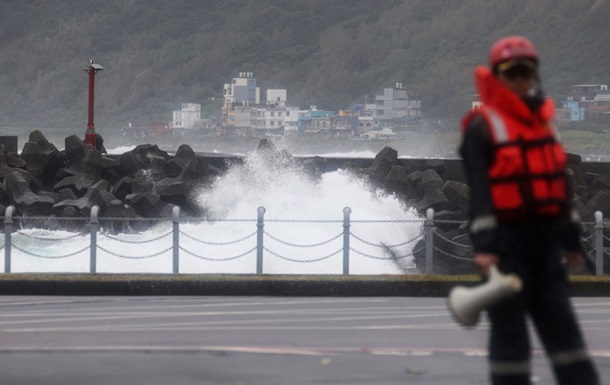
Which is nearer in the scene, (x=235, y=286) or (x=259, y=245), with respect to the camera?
(x=235, y=286)

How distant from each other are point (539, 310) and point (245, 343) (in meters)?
5.48

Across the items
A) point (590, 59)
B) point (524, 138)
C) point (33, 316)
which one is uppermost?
point (590, 59)

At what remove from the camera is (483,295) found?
7328 mm

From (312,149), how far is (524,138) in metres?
157

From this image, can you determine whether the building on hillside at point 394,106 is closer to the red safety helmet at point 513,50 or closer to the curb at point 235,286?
the curb at point 235,286

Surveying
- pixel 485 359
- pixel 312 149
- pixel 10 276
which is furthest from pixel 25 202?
pixel 312 149

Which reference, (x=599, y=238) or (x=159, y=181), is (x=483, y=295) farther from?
(x=159, y=181)

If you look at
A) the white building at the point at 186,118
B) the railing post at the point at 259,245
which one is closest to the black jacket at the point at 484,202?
Result: the railing post at the point at 259,245

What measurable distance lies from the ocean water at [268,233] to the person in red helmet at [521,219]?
23350mm

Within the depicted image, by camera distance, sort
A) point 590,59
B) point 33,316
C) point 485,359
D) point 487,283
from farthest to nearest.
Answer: point 590,59 → point 33,316 → point 485,359 → point 487,283

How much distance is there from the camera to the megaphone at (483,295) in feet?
23.9

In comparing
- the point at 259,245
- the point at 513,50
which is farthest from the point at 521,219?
the point at 259,245

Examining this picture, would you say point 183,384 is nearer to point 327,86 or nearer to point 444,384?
point 444,384

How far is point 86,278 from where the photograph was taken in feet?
66.3
